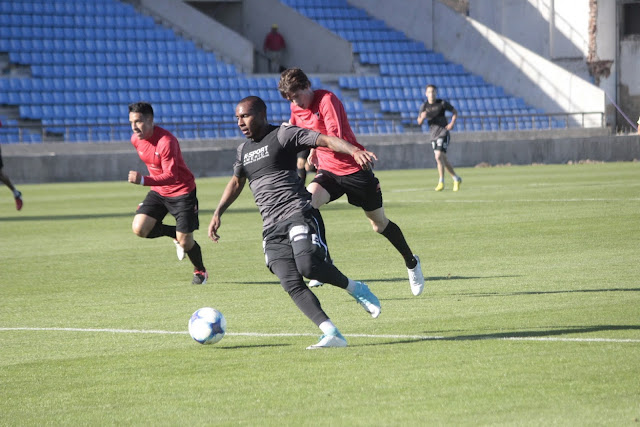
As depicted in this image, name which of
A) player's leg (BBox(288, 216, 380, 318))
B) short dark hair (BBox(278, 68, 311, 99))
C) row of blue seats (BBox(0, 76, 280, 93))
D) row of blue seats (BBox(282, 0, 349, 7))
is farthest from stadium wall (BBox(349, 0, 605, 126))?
player's leg (BBox(288, 216, 380, 318))

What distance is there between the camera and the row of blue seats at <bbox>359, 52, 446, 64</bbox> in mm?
45594

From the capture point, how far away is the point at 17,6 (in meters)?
39.8

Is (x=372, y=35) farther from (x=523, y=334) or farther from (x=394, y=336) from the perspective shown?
(x=523, y=334)

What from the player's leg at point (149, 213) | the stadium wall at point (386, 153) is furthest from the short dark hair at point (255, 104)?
the stadium wall at point (386, 153)

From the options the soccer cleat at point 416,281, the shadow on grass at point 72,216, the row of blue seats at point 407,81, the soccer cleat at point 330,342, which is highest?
the row of blue seats at point 407,81

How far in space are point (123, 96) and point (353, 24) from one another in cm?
1287

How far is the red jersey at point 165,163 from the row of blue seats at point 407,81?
31.7m

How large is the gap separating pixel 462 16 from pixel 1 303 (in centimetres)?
3916

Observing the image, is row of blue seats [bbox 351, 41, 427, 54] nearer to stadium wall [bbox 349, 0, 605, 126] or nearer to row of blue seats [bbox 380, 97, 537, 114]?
stadium wall [bbox 349, 0, 605, 126]

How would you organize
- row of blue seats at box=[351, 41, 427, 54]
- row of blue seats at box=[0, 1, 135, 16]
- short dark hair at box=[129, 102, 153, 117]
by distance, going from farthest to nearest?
1. row of blue seats at box=[351, 41, 427, 54]
2. row of blue seats at box=[0, 1, 135, 16]
3. short dark hair at box=[129, 102, 153, 117]

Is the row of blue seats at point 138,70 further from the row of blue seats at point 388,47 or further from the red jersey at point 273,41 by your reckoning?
the row of blue seats at point 388,47

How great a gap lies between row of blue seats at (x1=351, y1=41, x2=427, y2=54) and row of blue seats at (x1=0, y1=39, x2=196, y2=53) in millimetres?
7485

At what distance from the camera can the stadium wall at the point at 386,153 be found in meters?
33.0

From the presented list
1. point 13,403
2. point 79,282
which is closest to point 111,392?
point 13,403
